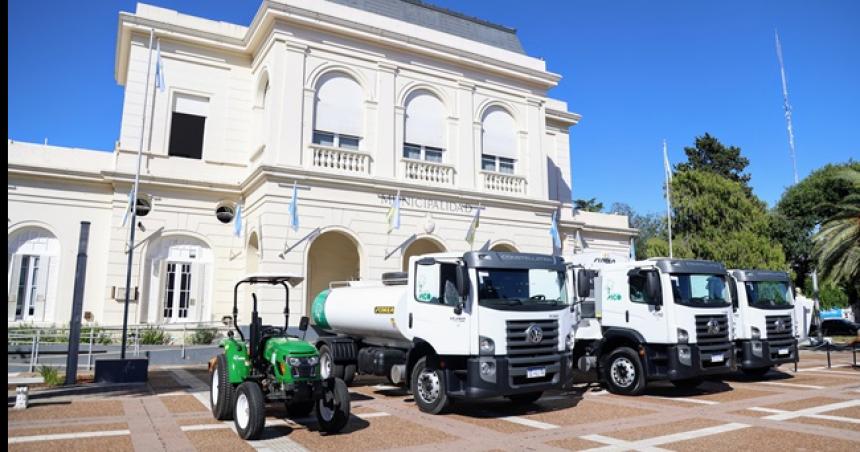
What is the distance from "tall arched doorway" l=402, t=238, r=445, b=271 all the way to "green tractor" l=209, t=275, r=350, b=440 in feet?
40.6

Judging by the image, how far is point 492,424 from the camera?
8.95 meters

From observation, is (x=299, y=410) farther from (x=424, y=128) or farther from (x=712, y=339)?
(x=424, y=128)

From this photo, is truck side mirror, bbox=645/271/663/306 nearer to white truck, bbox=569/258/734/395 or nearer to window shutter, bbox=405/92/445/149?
white truck, bbox=569/258/734/395

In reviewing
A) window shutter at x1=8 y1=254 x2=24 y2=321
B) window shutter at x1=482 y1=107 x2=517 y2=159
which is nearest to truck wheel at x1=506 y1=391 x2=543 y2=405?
window shutter at x1=482 y1=107 x2=517 y2=159

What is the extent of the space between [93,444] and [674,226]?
2862cm

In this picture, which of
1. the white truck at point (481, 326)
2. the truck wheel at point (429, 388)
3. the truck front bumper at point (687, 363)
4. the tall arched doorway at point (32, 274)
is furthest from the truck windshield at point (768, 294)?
the tall arched doorway at point (32, 274)

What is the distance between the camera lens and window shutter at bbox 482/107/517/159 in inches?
909

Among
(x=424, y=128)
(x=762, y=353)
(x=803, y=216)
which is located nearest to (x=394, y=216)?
(x=424, y=128)

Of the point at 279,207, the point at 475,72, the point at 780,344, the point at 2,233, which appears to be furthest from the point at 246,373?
the point at 475,72

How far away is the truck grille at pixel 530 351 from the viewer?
949 centimetres

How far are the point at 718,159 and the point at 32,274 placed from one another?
45061mm

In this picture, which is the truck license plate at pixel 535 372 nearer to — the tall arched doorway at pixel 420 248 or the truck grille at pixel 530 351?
the truck grille at pixel 530 351

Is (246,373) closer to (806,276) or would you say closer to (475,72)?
(475,72)

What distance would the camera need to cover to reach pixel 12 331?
55.8 ft
